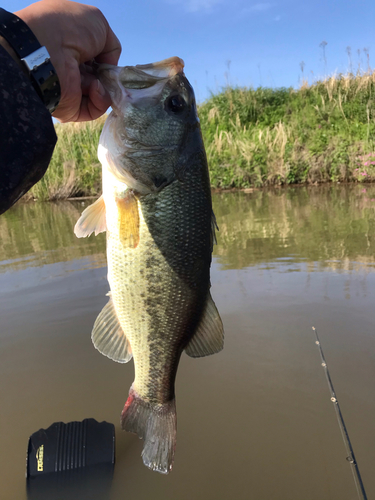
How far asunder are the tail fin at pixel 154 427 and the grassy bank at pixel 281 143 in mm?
11334

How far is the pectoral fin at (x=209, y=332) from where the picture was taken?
1843mm

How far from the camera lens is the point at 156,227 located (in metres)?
1.65

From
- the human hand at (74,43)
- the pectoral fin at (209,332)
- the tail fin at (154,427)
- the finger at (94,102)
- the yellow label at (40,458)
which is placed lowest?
the yellow label at (40,458)

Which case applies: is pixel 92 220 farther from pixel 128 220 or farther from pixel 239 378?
pixel 239 378

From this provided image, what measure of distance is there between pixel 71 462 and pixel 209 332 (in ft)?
3.22

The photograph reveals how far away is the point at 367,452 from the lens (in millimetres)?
1995

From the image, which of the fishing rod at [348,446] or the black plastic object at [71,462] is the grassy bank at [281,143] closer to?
the fishing rod at [348,446]

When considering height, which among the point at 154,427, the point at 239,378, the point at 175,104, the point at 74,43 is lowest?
the point at 239,378

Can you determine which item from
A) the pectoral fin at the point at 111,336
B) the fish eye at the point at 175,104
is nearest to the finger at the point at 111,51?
the fish eye at the point at 175,104

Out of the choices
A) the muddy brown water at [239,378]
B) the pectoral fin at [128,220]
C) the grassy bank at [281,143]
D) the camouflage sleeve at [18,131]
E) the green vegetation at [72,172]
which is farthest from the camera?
the green vegetation at [72,172]

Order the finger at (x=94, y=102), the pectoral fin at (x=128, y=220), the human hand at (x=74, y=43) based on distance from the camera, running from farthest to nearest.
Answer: the finger at (x=94, y=102), the pectoral fin at (x=128, y=220), the human hand at (x=74, y=43)

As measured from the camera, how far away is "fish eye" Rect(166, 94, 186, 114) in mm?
1757

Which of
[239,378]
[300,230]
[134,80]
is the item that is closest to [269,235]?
[300,230]

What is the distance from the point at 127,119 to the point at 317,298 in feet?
8.83
